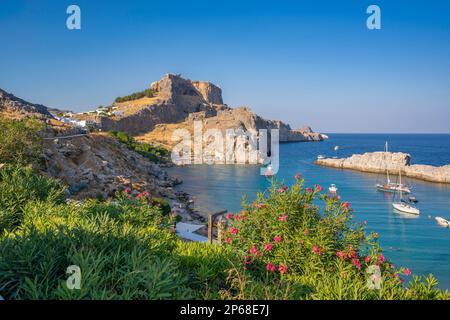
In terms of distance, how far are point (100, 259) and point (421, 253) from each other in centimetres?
2867

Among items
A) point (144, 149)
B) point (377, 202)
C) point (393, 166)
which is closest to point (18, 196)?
point (377, 202)

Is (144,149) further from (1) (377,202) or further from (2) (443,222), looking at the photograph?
(2) (443,222)

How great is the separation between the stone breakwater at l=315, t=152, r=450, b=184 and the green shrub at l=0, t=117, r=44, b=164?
54334mm

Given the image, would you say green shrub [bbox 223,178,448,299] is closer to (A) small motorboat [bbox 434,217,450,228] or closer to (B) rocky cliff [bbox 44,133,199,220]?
(B) rocky cliff [bbox 44,133,199,220]

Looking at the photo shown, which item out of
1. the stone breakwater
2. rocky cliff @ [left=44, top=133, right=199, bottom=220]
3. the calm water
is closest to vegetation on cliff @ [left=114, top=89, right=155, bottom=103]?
the calm water

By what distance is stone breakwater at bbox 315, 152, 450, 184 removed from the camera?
6095 cm

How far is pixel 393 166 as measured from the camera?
6969 cm

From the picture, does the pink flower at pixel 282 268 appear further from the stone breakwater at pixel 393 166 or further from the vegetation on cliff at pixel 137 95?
the vegetation on cliff at pixel 137 95

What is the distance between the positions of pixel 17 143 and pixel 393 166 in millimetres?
69132

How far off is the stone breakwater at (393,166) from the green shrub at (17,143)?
178 feet

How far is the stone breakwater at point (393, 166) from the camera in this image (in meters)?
61.0

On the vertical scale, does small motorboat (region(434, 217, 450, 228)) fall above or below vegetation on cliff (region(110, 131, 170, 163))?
below
